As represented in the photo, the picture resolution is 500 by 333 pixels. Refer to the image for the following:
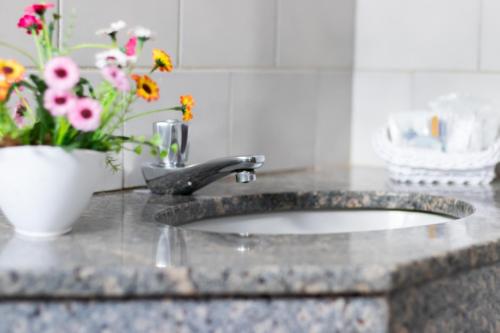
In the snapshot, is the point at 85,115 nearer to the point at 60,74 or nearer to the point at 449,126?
the point at 60,74

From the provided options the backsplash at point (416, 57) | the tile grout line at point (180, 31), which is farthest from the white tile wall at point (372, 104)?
the tile grout line at point (180, 31)

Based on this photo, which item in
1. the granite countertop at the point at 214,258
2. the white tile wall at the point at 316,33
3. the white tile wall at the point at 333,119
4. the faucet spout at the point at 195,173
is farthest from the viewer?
the white tile wall at the point at 333,119

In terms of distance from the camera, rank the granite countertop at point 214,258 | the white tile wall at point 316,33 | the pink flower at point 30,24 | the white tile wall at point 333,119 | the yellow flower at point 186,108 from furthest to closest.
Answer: the white tile wall at point 333,119 → the white tile wall at point 316,33 → the yellow flower at point 186,108 → the pink flower at point 30,24 → the granite countertop at point 214,258

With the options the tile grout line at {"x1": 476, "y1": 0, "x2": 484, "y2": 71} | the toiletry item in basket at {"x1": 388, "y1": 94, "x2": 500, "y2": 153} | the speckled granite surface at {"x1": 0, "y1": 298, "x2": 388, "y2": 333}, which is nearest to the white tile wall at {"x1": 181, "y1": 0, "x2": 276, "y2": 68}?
the toiletry item in basket at {"x1": 388, "y1": 94, "x2": 500, "y2": 153}

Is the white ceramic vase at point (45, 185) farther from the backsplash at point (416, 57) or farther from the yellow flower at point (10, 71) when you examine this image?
the backsplash at point (416, 57)

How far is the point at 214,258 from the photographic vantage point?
0.86 m

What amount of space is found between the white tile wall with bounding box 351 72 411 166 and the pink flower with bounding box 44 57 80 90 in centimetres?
99

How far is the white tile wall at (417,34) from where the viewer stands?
166 cm

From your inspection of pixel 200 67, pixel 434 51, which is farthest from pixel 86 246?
A: pixel 434 51

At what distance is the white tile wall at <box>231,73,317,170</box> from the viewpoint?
5.00 feet

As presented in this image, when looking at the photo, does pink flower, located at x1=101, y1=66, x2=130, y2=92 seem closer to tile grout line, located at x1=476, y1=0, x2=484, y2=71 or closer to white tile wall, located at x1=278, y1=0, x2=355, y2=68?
white tile wall, located at x1=278, y1=0, x2=355, y2=68

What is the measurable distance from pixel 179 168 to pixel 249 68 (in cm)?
32

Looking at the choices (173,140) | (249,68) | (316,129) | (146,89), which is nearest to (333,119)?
(316,129)

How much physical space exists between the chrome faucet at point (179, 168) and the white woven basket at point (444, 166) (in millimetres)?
361
